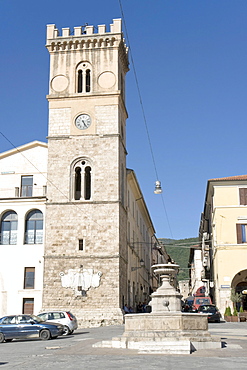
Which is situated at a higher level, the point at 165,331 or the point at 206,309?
the point at 206,309

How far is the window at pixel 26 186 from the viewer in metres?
36.1

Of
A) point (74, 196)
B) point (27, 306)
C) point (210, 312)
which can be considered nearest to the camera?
point (210, 312)

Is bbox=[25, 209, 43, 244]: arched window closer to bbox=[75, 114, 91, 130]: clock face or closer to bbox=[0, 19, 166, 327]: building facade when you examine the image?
bbox=[0, 19, 166, 327]: building facade

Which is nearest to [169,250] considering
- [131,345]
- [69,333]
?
[69,333]

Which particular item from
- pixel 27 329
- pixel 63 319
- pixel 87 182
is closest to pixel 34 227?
pixel 87 182

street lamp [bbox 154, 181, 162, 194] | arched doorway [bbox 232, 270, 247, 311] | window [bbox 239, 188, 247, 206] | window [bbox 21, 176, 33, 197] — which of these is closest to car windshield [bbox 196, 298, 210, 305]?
arched doorway [bbox 232, 270, 247, 311]

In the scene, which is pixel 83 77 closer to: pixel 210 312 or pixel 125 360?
pixel 210 312

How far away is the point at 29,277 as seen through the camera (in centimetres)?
3369

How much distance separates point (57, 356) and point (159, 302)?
591cm

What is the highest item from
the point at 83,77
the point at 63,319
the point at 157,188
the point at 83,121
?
the point at 83,77

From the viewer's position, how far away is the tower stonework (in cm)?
3231

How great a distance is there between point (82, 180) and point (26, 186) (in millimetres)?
4812

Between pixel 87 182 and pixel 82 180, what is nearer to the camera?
pixel 82 180

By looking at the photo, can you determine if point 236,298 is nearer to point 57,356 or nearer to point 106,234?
point 106,234
